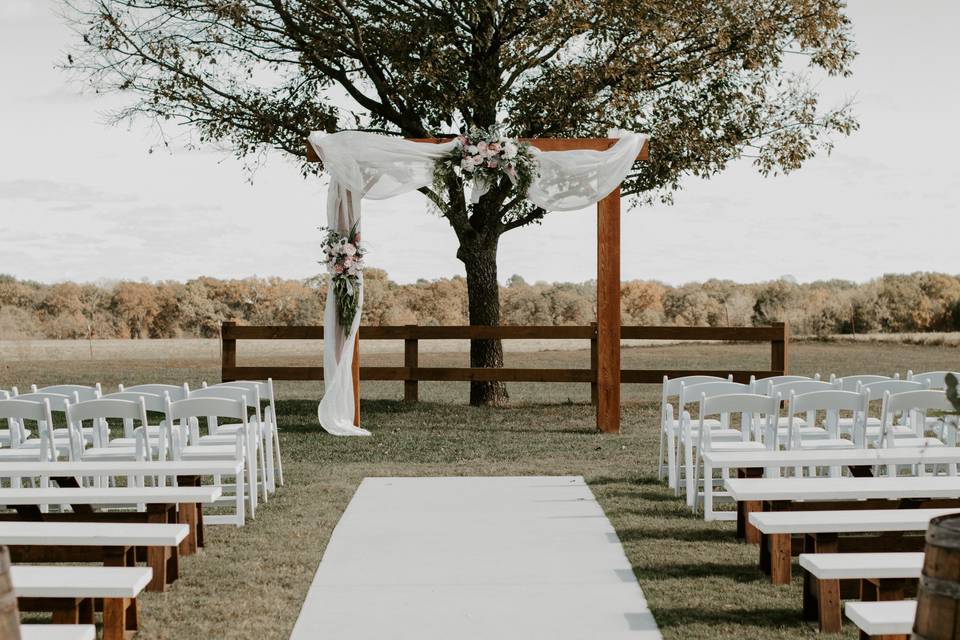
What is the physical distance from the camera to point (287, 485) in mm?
8297

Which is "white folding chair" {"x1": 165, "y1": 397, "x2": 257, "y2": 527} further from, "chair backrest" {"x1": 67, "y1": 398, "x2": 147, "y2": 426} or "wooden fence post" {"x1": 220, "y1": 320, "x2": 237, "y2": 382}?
"wooden fence post" {"x1": 220, "y1": 320, "x2": 237, "y2": 382}

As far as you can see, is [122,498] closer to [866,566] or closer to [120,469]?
[120,469]

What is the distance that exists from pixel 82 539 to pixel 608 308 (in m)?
7.83

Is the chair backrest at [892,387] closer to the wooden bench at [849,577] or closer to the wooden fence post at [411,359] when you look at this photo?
the wooden bench at [849,577]

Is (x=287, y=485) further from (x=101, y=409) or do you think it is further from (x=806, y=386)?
(x=806, y=386)

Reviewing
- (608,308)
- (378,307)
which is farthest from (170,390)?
(378,307)

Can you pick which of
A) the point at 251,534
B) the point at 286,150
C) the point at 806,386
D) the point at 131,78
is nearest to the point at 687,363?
the point at 286,150

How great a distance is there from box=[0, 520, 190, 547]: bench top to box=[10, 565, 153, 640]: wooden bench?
0.23 metres

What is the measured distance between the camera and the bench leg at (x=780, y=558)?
513cm

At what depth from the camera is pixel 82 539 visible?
4.34 metres

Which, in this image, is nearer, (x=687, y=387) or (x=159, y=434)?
(x=159, y=434)

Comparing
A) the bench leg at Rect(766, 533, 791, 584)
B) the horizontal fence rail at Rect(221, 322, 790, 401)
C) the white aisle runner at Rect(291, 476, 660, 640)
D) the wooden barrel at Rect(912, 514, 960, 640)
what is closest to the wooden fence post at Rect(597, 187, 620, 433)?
the horizontal fence rail at Rect(221, 322, 790, 401)

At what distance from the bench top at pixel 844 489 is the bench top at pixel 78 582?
9.27 ft

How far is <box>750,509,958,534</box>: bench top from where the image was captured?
4535 millimetres
